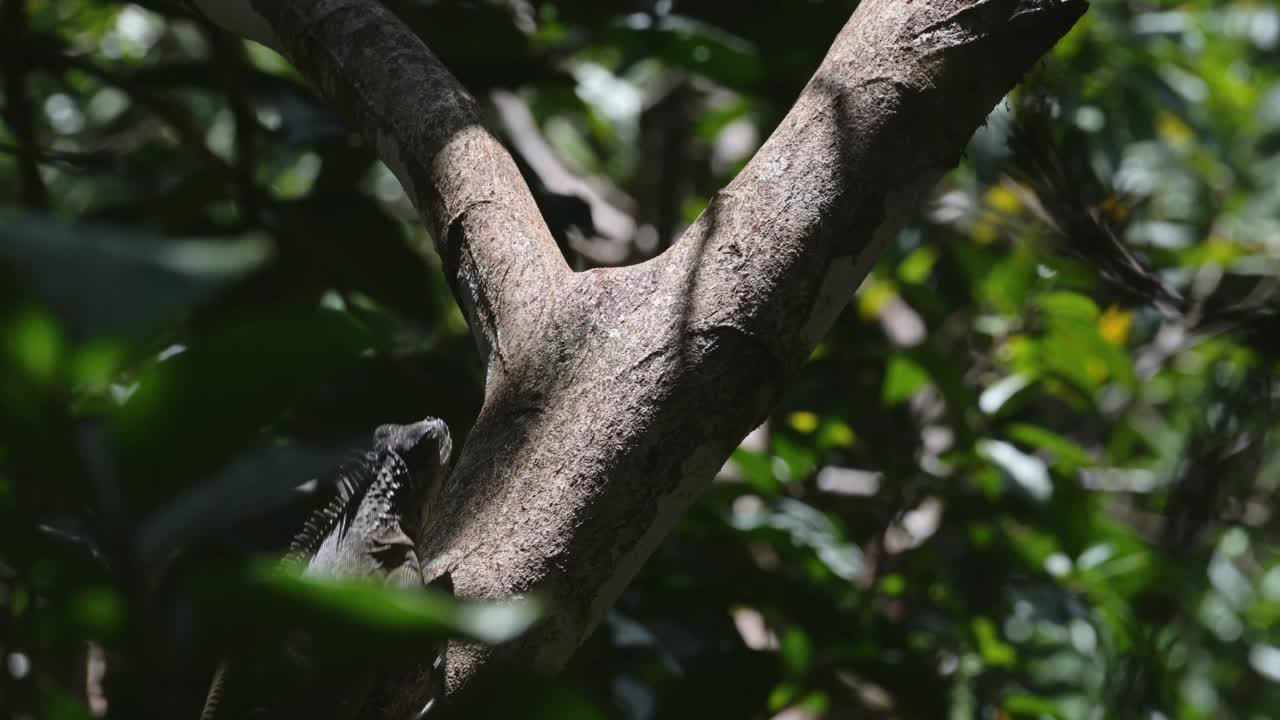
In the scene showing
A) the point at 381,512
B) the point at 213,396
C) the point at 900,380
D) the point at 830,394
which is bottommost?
the point at 900,380

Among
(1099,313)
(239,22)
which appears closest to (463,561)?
(239,22)

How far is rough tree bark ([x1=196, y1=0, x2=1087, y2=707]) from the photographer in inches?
35.7

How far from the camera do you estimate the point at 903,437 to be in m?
2.21

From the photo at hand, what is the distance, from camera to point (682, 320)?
3.08ft

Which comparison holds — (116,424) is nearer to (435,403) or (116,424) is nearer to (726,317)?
(726,317)

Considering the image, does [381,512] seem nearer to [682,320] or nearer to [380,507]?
[380,507]

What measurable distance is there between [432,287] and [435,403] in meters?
0.39

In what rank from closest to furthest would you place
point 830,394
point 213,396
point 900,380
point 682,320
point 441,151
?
point 213,396, point 682,320, point 441,151, point 830,394, point 900,380

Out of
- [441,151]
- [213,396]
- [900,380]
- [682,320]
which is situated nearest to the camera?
[213,396]

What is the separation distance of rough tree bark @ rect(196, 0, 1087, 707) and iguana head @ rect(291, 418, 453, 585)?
0.26 meters

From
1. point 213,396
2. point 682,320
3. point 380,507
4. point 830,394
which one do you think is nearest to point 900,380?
point 830,394

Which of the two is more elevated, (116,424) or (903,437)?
(116,424)

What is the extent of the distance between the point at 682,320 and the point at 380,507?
1.65 feet

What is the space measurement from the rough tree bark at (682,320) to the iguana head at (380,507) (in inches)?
10.4
